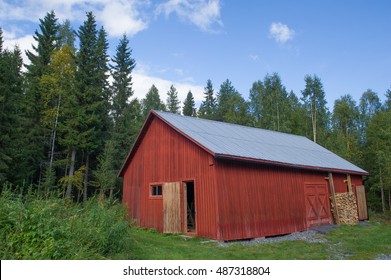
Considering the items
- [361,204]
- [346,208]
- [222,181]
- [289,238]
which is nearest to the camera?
[222,181]

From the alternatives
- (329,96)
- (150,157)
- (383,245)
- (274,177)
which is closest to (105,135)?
(150,157)

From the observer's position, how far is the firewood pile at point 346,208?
18266 mm

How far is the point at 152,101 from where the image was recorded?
5172cm

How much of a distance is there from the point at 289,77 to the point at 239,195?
3695 cm

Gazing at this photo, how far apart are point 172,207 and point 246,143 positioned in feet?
16.2

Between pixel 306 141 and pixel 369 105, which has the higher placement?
pixel 369 105

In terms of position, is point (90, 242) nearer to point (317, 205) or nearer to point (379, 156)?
point (317, 205)

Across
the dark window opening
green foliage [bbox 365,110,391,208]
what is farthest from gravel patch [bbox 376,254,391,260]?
green foliage [bbox 365,110,391,208]

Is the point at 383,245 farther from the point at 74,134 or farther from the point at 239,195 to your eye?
the point at 74,134

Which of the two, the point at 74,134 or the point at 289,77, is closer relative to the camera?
the point at 74,134

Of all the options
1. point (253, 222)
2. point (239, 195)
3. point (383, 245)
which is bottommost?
point (383, 245)

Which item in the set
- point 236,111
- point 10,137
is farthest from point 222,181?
point 236,111

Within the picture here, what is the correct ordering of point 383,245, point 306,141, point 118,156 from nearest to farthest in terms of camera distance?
point 383,245 → point 306,141 → point 118,156

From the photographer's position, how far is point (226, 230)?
40.0ft
